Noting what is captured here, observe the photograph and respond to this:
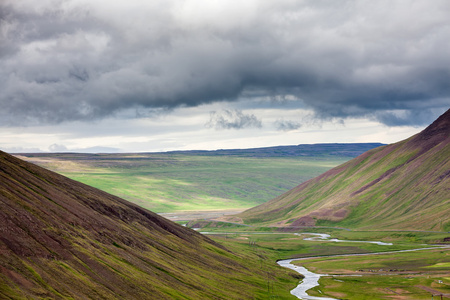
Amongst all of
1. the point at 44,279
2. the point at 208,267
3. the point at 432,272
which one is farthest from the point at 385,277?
the point at 44,279

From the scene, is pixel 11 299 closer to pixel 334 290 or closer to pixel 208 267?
pixel 208 267

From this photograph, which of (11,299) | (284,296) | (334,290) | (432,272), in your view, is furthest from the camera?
(432,272)

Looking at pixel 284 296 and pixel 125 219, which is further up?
pixel 125 219

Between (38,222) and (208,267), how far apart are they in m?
70.3

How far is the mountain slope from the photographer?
10525 centimetres

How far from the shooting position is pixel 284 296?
164 metres

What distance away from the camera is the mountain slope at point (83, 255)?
105m

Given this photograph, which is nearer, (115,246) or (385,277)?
(115,246)

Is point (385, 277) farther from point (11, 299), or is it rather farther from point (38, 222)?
point (11, 299)

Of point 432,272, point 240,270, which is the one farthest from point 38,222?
point 432,272

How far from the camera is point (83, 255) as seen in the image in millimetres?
126875

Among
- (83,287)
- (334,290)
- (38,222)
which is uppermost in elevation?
(38,222)

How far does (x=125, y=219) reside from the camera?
652 feet

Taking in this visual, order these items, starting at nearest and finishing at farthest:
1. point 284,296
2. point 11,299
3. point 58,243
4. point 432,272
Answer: point 11,299, point 58,243, point 284,296, point 432,272
